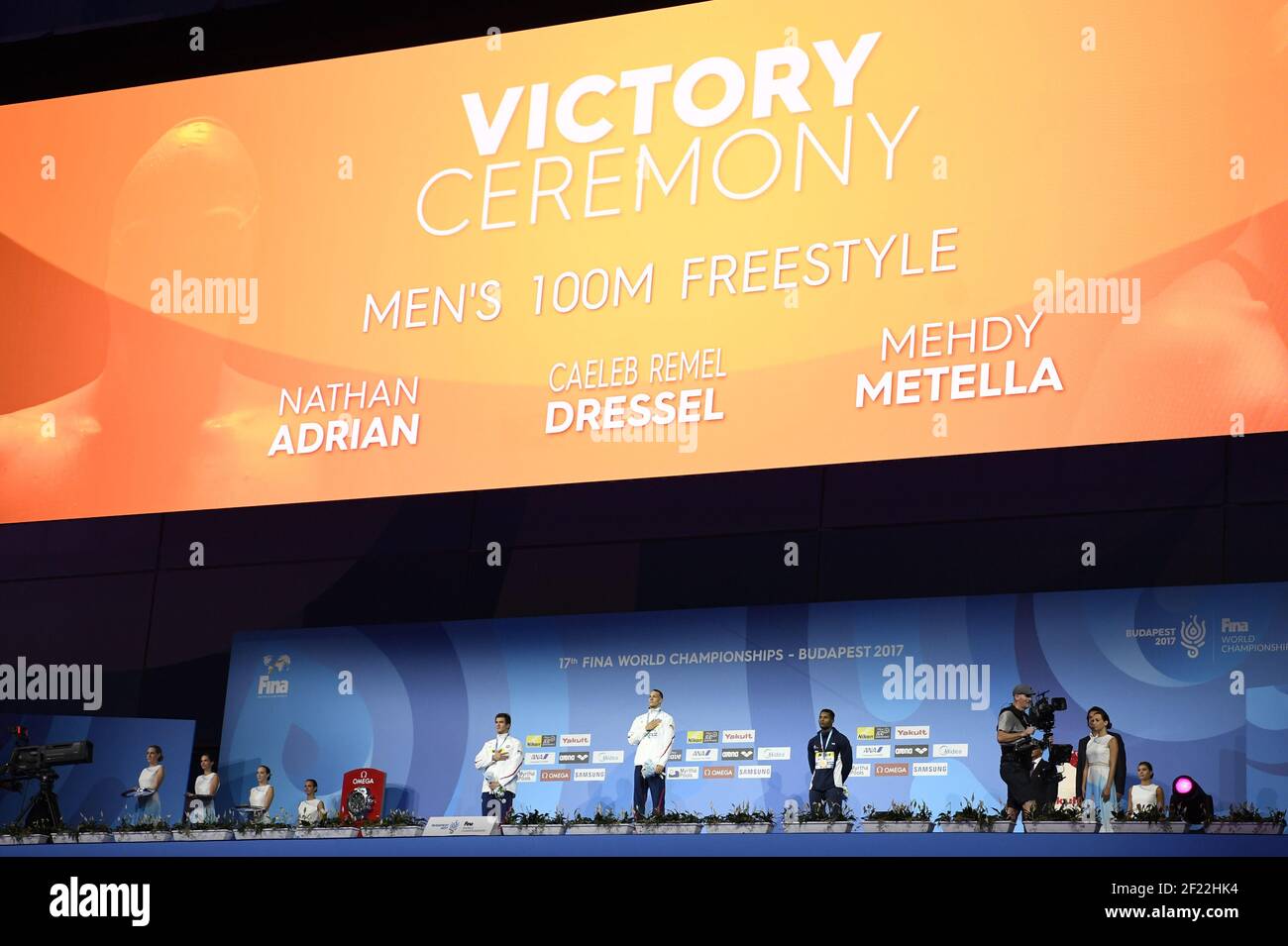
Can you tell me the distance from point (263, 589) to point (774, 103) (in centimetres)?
427

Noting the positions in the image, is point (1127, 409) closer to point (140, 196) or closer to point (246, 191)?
point (246, 191)

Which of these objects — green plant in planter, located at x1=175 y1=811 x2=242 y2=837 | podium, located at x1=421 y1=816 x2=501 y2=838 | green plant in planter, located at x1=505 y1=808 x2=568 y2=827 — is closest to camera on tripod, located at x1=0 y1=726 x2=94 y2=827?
green plant in planter, located at x1=175 y1=811 x2=242 y2=837

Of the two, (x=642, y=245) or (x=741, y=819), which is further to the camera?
(x=642, y=245)

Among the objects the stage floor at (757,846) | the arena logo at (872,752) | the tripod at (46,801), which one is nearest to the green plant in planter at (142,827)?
the tripod at (46,801)

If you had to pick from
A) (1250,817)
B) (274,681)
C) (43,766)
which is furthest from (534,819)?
(1250,817)

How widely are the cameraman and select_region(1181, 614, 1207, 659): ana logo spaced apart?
0.80 meters

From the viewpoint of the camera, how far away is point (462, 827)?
7.96m

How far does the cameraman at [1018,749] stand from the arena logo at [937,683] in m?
0.50

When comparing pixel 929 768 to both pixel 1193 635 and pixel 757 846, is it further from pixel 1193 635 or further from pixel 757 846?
pixel 757 846

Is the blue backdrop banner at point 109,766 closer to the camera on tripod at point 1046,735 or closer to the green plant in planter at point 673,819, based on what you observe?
the green plant in planter at point 673,819

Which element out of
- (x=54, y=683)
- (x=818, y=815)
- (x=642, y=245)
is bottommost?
(x=818, y=815)

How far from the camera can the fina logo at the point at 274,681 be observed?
32.9 ft

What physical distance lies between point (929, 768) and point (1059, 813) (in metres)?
1.51

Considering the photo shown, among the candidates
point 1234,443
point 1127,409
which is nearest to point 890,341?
point 1127,409
